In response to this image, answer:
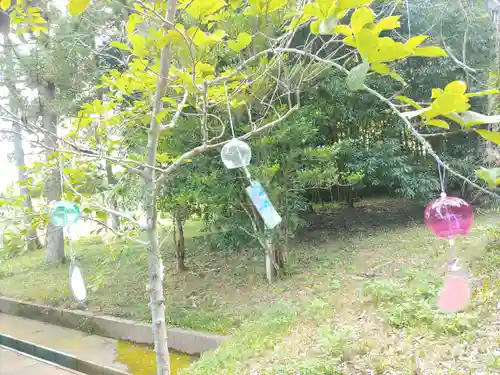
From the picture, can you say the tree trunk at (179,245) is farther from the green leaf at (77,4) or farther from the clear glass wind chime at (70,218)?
the green leaf at (77,4)

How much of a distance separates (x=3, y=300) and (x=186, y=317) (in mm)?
3443

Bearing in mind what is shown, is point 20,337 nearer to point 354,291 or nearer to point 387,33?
point 354,291

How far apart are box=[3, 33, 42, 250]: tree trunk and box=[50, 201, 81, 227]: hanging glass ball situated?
11 cm

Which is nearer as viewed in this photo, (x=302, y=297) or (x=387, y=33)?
(x=302, y=297)

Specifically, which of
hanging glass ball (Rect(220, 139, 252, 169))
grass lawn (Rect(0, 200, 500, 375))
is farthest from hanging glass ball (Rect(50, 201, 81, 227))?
hanging glass ball (Rect(220, 139, 252, 169))

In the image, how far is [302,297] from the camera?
4.02 m

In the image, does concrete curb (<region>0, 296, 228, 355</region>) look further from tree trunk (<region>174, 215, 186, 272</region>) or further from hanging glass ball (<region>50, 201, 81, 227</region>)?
hanging glass ball (<region>50, 201, 81, 227</region>)

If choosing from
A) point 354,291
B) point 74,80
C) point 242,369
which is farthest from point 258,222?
point 74,80

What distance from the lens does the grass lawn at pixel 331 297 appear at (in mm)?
2537

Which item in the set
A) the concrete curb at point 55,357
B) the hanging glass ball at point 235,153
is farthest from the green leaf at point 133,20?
the concrete curb at point 55,357

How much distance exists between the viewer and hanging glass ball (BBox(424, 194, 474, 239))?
3.51 feet

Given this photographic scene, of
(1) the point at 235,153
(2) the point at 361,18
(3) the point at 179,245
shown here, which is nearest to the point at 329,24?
(2) the point at 361,18

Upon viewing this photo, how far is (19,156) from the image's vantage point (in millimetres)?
8164

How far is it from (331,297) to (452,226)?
9.49 feet
